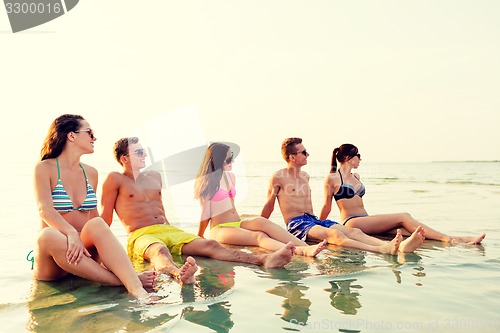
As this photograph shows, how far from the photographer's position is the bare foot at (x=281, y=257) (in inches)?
198

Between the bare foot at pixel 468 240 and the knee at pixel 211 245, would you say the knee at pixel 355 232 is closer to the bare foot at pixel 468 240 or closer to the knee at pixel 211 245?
the bare foot at pixel 468 240

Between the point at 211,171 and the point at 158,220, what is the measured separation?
1.17 metres

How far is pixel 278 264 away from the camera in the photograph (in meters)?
5.16

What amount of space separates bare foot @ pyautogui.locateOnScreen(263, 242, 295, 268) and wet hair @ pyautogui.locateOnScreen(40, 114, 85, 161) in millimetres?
2465

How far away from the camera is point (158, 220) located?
6184 mm

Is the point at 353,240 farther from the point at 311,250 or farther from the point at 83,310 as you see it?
the point at 83,310

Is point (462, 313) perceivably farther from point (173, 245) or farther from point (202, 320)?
point (173, 245)

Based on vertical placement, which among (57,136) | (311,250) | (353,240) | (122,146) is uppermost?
(57,136)

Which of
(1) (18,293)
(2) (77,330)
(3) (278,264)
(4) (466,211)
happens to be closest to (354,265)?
(3) (278,264)

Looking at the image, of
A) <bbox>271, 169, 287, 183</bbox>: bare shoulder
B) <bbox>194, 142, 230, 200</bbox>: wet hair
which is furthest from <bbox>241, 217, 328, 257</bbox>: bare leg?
<bbox>271, 169, 287, 183</bbox>: bare shoulder

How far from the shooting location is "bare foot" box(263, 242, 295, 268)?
5027mm

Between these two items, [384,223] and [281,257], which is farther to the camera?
[384,223]

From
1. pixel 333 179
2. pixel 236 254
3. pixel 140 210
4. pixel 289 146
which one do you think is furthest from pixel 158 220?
pixel 333 179

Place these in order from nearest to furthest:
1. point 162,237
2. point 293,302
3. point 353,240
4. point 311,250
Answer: point 293,302
point 311,250
point 162,237
point 353,240
